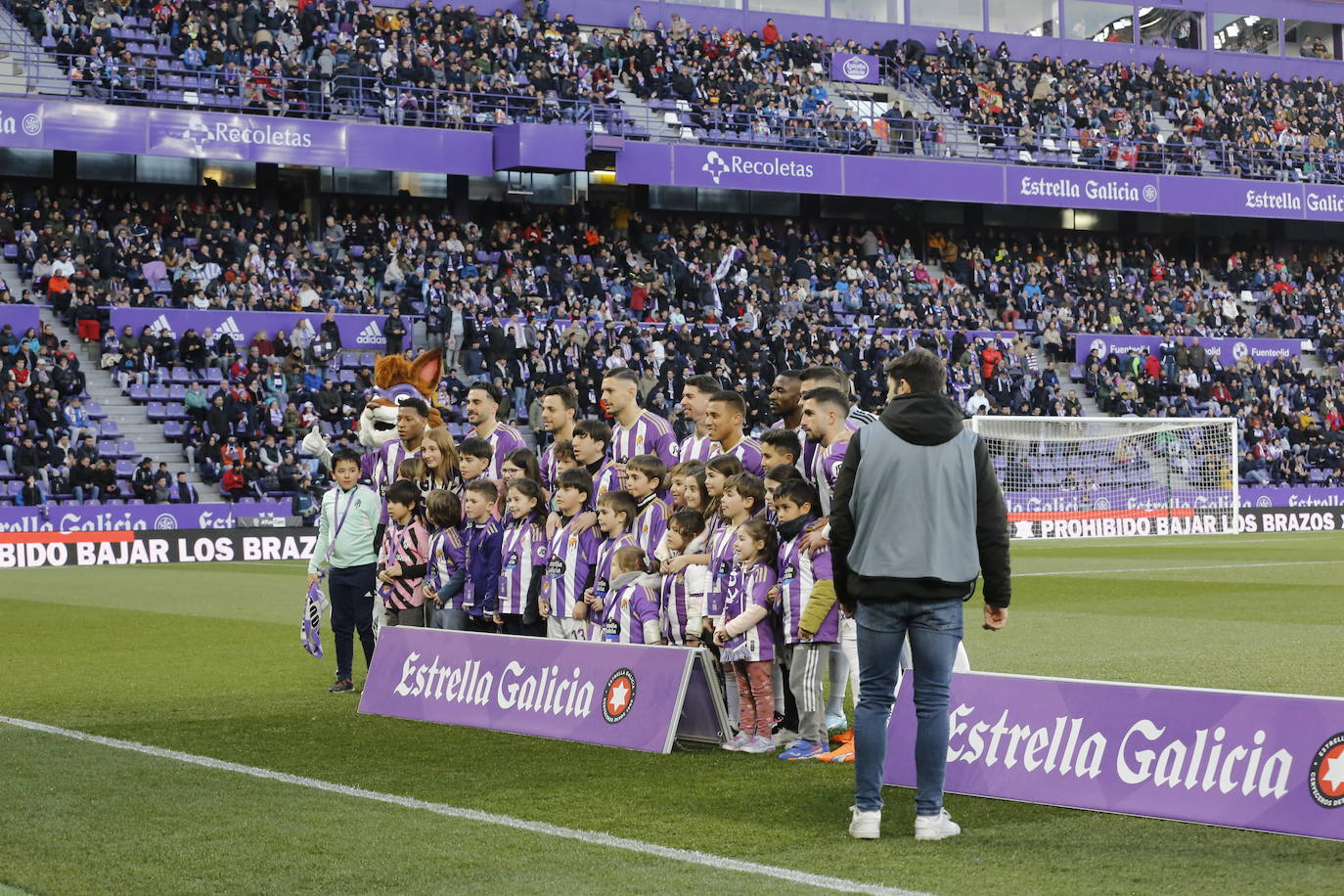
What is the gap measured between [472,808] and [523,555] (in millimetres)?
3098

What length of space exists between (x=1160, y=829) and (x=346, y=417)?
84.5 ft

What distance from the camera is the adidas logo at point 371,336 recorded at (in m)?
34.3

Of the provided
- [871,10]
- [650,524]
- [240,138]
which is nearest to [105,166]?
[240,138]

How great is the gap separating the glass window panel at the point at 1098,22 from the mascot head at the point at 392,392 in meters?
42.3

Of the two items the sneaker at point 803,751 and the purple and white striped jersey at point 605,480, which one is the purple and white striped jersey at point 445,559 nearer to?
the purple and white striped jersey at point 605,480

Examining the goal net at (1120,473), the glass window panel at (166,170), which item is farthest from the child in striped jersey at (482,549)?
the glass window panel at (166,170)

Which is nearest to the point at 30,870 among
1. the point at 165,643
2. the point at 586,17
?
the point at 165,643

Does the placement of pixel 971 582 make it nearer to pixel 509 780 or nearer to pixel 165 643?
pixel 509 780

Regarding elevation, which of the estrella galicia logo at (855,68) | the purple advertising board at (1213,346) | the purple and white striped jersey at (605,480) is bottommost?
the purple advertising board at (1213,346)

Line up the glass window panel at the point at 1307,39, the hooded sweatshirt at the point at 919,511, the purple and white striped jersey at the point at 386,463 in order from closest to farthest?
the hooded sweatshirt at the point at 919,511, the purple and white striped jersey at the point at 386,463, the glass window panel at the point at 1307,39

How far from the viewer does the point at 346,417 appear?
31.2 metres

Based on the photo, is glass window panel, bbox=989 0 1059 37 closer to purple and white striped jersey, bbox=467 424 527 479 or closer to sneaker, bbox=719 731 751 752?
purple and white striped jersey, bbox=467 424 527 479

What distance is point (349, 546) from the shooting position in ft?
38.9

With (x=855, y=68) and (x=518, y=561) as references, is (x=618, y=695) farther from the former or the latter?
(x=855, y=68)
